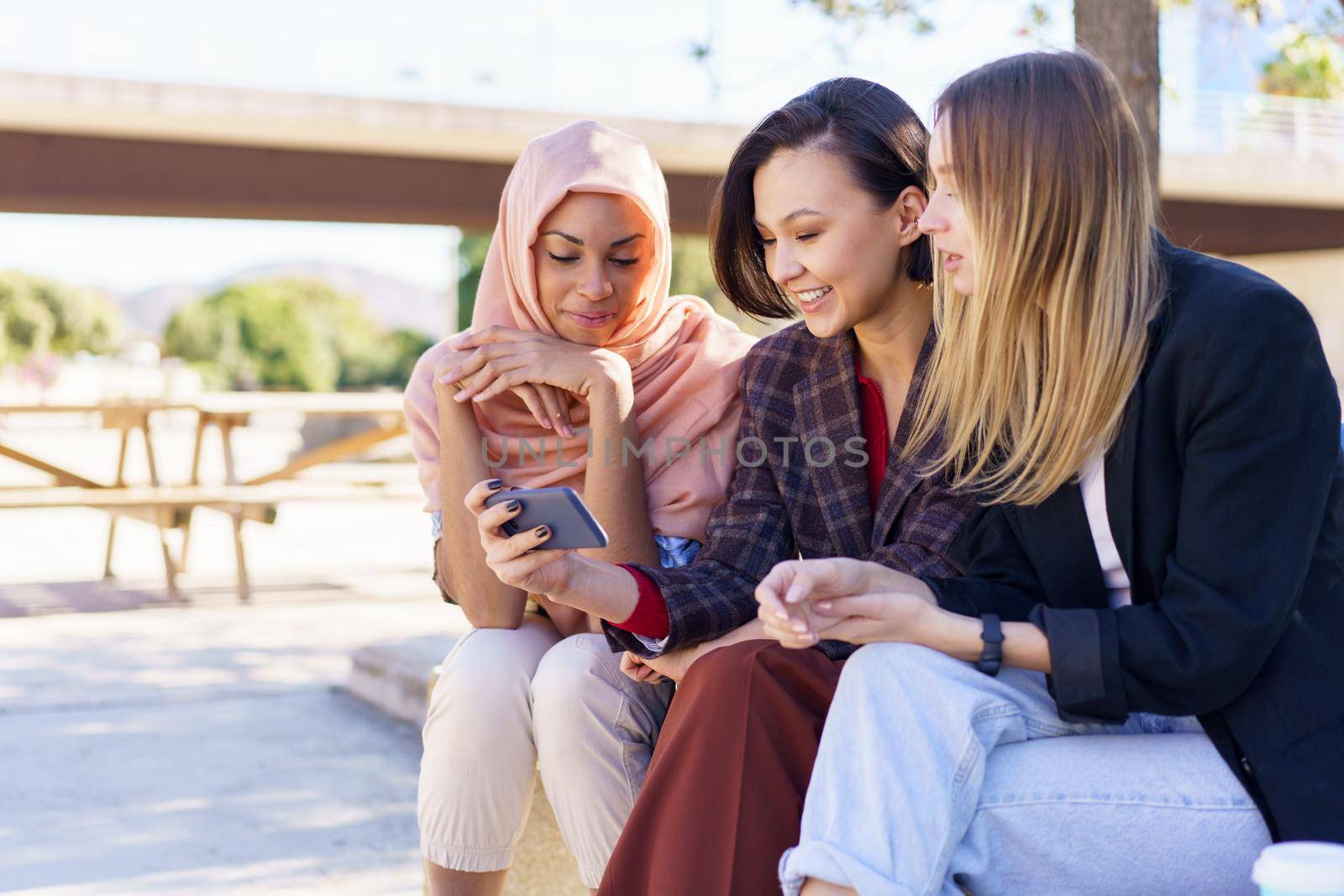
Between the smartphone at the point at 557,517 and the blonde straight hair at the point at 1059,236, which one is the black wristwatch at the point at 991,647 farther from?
the smartphone at the point at 557,517

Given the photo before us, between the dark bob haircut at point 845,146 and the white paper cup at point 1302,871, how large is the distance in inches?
50.8

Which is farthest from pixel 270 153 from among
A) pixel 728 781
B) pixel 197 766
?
pixel 728 781

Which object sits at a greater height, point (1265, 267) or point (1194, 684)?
point (1194, 684)

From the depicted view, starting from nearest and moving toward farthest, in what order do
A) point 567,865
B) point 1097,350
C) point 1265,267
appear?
point 1097,350, point 567,865, point 1265,267

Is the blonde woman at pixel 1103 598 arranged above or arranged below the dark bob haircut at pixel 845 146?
below

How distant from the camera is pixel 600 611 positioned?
90.3 inches

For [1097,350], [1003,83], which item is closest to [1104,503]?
[1097,350]

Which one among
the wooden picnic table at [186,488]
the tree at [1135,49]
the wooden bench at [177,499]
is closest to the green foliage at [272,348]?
the wooden picnic table at [186,488]

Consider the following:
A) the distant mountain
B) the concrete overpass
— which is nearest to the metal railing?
the concrete overpass

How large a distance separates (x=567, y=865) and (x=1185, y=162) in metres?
24.7

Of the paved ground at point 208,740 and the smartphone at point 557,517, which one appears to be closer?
the smartphone at point 557,517

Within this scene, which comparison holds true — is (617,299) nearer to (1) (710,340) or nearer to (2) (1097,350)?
(1) (710,340)

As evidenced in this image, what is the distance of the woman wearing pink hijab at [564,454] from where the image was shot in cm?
237

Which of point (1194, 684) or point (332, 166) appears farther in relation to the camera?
point (332, 166)
